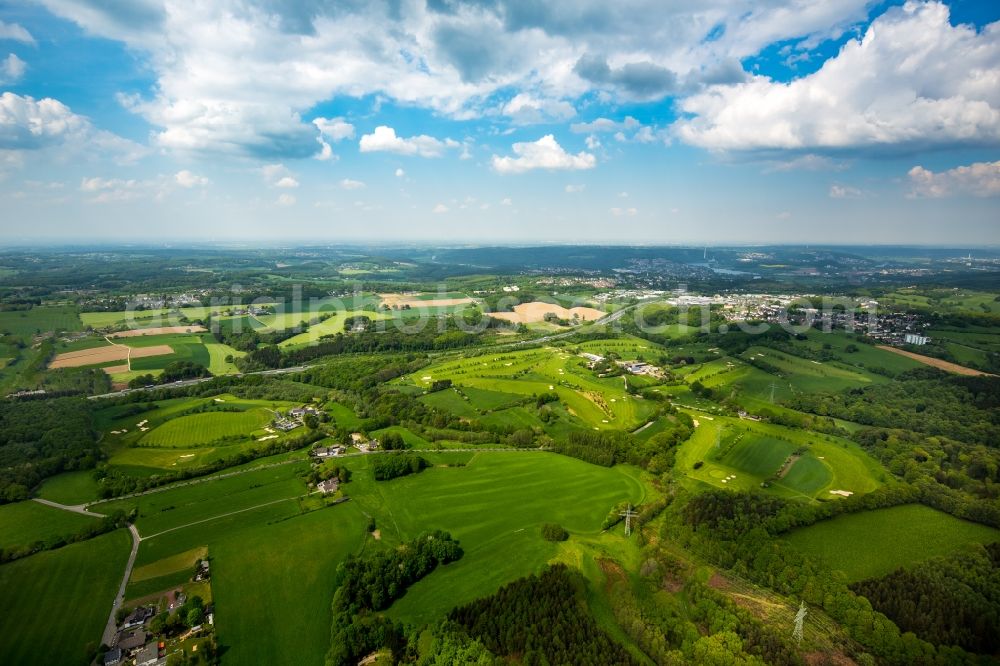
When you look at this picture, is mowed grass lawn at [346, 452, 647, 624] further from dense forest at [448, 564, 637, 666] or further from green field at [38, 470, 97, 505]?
green field at [38, 470, 97, 505]

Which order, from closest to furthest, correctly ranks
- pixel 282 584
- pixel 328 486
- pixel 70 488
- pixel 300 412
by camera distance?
pixel 282 584, pixel 70 488, pixel 328 486, pixel 300 412

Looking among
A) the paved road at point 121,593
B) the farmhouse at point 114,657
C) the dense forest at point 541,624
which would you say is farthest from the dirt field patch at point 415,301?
the farmhouse at point 114,657

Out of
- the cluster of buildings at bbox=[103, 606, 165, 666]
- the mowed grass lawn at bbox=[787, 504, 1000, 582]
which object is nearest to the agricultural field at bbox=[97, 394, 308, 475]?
the cluster of buildings at bbox=[103, 606, 165, 666]

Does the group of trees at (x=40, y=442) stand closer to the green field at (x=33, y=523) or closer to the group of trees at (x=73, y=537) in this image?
the green field at (x=33, y=523)

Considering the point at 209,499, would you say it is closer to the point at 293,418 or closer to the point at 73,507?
the point at 73,507

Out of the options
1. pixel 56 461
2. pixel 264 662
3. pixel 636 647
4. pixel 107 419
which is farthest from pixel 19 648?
pixel 107 419

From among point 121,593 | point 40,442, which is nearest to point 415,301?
point 40,442

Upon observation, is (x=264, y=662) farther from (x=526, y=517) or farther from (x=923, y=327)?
(x=923, y=327)
